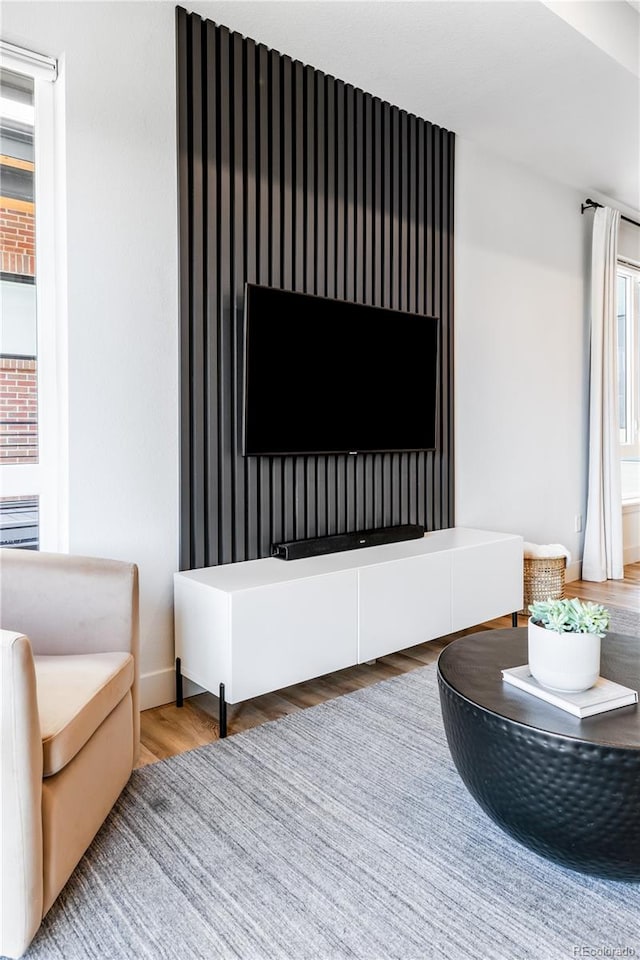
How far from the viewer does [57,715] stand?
148 cm

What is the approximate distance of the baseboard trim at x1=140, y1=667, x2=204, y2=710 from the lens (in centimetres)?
253

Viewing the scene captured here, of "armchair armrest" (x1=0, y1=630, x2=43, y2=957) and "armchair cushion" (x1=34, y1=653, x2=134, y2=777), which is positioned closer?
"armchair armrest" (x1=0, y1=630, x2=43, y2=957)

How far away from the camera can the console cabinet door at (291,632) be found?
2.29m

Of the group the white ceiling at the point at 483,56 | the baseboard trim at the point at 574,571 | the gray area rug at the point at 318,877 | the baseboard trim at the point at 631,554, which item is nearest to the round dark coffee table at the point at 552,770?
the gray area rug at the point at 318,877

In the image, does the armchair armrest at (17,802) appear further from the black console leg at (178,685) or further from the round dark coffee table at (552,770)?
the black console leg at (178,685)

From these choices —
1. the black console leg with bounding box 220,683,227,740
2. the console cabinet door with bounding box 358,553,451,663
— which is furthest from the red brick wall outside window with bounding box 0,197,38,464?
the console cabinet door with bounding box 358,553,451,663

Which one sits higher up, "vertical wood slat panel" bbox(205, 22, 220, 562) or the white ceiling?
the white ceiling

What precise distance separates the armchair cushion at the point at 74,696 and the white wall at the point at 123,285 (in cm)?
63

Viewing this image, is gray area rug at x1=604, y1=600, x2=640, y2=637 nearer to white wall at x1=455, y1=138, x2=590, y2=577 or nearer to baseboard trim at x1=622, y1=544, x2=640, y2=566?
white wall at x1=455, y1=138, x2=590, y2=577

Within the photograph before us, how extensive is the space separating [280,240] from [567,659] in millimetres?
2135

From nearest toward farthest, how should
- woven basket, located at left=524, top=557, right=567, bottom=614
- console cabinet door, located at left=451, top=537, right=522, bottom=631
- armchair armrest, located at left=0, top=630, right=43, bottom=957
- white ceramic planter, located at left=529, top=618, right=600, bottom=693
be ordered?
1. armchair armrest, located at left=0, top=630, right=43, bottom=957
2. white ceramic planter, located at left=529, top=618, right=600, bottom=693
3. console cabinet door, located at left=451, top=537, right=522, bottom=631
4. woven basket, located at left=524, top=557, right=567, bottom=614

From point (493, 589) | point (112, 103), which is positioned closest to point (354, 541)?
point (493, 589)

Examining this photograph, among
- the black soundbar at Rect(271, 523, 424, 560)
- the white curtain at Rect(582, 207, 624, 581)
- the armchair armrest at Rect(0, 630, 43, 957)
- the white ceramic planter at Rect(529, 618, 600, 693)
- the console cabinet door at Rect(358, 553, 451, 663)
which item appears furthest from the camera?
the white curtain at Rect(582, 207, 624, 581)

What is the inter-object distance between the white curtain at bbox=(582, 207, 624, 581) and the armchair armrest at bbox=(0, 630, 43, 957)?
13.9 feet
